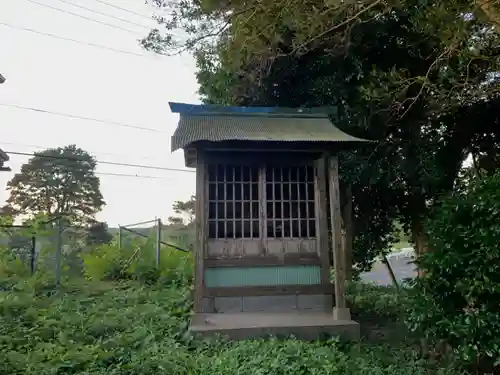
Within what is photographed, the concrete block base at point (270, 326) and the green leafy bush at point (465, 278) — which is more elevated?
the green leafy bush at point (465, 278)

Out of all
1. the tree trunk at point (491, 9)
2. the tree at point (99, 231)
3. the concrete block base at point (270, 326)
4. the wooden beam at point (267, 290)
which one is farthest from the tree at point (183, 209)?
the tree trunk at point (491, 9)

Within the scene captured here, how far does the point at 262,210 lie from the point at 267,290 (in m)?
1.14

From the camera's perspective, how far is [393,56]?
7711mm

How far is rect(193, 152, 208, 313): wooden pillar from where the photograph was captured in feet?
18.9

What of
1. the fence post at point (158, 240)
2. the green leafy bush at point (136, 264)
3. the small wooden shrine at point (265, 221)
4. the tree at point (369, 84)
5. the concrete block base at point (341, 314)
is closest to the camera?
the concrete block base at point (341, 314)

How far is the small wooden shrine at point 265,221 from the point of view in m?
5.79

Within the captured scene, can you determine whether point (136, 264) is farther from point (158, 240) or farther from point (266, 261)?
point (266, 261)

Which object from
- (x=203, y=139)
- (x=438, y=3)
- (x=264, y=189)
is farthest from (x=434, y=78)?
(x=203, y=139)

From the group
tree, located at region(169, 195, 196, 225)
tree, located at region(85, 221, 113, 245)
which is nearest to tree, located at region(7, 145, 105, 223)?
tree, located at region(85, 221, 113, 245)

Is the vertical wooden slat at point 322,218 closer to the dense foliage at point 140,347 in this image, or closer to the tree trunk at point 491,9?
the dense foliage at point 140,347

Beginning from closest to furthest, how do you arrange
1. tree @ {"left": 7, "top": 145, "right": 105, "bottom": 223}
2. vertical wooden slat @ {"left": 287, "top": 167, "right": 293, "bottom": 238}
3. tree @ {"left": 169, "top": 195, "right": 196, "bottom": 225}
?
1. vertical wooden slat @ {"left": 287, "top": 167, "right": 293, "bottom": 238}
2. tree @ {"left": 7, "top": 145, "right": 105, "bottom": 223}
3. tree @ {"left": 169, "top": 195, "right": 196, "bottom": 225}

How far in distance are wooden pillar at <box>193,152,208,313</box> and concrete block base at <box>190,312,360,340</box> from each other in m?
0.30

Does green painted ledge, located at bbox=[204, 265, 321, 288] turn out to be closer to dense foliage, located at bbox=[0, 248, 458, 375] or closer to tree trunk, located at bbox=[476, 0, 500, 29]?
dense foliage, located at bbox=[0, 248, 458, 375]

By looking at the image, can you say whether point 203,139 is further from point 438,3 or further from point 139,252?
point 139,252
